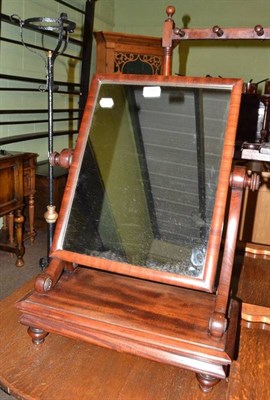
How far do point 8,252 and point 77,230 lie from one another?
6.28ft

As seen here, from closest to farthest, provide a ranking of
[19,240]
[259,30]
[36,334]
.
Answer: [36,334] < [259,30] < [19,240]

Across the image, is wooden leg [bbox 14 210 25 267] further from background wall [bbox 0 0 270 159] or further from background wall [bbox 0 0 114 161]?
background wall [bbox 0 0 270 159]

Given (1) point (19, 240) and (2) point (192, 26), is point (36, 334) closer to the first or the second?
(1) point (19, 240)

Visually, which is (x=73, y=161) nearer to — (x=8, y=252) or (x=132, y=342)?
(x=132, y=342)

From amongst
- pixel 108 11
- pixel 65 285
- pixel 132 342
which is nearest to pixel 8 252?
pixel 65 285

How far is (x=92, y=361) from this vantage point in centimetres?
76

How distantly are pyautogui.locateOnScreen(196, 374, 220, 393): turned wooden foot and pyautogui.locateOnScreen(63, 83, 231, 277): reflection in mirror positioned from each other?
0.21m

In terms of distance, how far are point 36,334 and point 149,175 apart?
0.43m

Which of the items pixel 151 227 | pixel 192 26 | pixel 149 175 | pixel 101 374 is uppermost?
pixel 192 26

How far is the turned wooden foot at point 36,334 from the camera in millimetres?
789

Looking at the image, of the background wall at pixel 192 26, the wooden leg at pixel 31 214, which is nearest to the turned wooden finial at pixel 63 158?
the wooden leg at pixel 31 214

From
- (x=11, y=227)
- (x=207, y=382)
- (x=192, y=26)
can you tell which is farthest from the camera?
(x=192, y=26)

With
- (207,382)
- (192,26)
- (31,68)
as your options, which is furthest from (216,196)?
(192,26)

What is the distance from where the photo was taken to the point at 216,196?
745 millimetres
